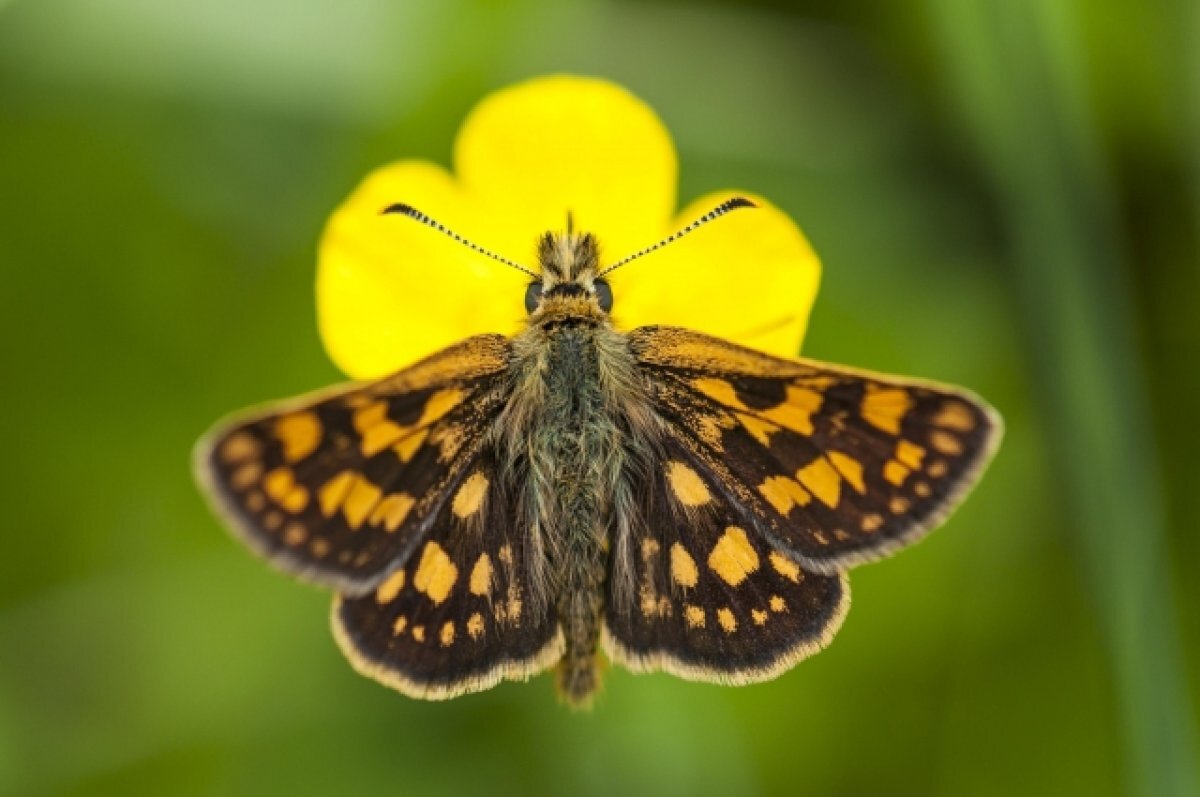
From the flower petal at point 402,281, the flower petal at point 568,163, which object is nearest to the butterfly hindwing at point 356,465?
the flower petal at point 402,281

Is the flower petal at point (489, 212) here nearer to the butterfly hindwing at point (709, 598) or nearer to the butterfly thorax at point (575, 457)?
the butterfly thorax at point (575, 457)

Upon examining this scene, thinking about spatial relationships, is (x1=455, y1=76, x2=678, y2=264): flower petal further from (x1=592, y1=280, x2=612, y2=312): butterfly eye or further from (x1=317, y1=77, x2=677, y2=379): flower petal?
(x1=592, y1=280, x2=612, y2=312): butterfly eye

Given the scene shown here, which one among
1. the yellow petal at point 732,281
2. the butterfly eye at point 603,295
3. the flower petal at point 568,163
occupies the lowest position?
the butterfly eye at point 603,295

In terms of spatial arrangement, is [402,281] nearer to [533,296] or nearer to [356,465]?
[533,296]

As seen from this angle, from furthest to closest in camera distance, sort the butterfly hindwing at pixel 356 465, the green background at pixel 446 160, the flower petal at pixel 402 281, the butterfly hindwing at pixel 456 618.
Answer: the green background at pixel 446 160, the flower petal at pixel 402 281, the butterfly hindwing at pixel 456 618, the butterfly hindwing at pixel 356 465

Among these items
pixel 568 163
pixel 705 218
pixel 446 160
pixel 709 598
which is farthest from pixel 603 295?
pixel 446 160

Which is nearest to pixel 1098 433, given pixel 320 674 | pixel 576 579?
pixel 576 579
